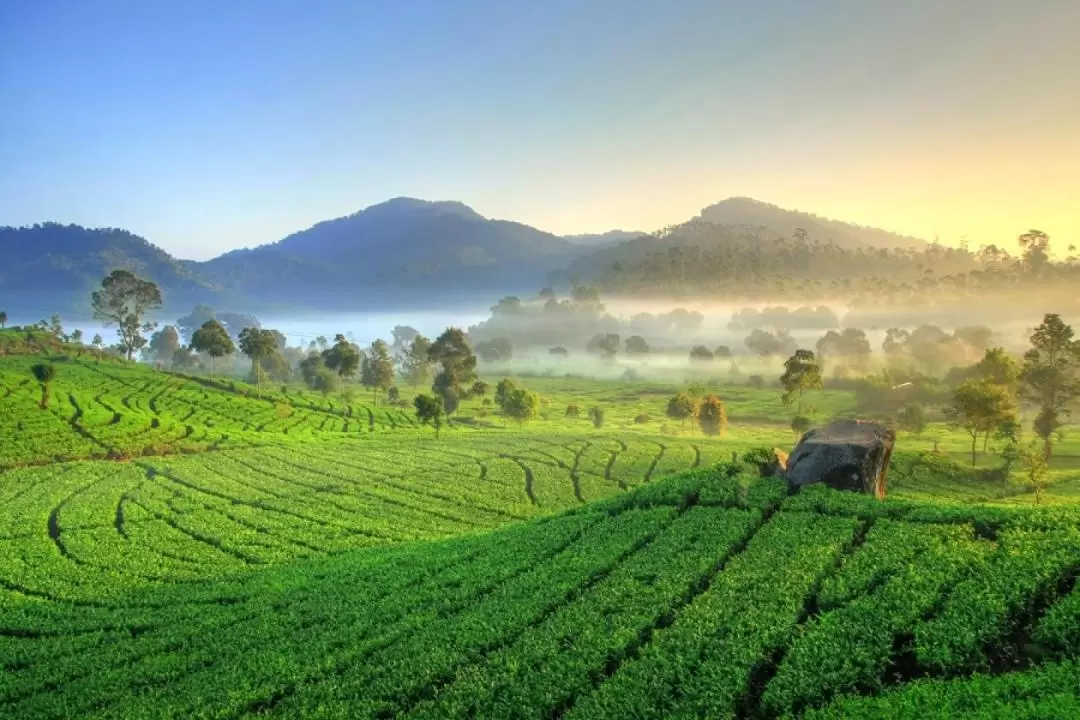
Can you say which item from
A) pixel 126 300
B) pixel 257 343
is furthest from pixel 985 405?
pixel 126 300

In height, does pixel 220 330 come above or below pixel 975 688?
above

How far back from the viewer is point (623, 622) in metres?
21.2

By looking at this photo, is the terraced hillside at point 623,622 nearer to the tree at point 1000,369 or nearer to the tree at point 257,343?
the tree at point 1000,369

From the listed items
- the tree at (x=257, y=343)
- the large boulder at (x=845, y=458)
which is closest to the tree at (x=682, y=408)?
the tree at (x=257, y=343)

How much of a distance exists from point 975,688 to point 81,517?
5534cm

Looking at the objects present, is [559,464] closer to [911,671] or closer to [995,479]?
[995,479]

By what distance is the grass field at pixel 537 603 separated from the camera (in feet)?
55.5

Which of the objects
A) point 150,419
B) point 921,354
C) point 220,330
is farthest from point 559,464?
point 921,354

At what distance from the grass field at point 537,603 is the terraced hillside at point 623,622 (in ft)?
0.32

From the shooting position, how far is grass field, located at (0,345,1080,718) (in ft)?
55.5

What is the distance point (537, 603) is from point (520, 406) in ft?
292

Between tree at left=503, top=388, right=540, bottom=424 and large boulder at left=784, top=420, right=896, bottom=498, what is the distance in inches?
3162

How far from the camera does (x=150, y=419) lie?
82.1 m

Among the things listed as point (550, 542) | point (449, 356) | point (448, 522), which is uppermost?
point (449, 356)
